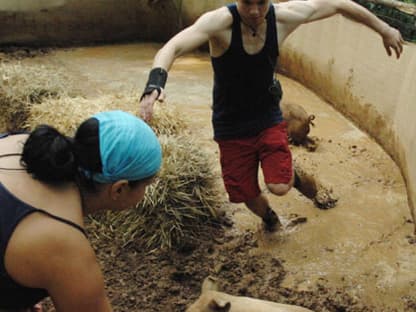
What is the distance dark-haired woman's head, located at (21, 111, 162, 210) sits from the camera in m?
1.83

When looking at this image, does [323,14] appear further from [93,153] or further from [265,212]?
[93,153]

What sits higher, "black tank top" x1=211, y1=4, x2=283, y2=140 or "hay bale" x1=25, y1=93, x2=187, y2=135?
"black tank top" x1=211, y1=4, x2=283, y2=140

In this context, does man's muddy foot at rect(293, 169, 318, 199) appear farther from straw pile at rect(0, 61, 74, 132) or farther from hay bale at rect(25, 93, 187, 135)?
straw pile at rect(0, 61, 74, 132)

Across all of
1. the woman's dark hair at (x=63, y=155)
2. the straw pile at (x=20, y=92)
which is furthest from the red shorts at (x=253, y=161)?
the straw pile at (x=20, y=92)

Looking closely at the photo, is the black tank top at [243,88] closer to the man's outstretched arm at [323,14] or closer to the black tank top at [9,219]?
the man's outstretched arm at [323,14]

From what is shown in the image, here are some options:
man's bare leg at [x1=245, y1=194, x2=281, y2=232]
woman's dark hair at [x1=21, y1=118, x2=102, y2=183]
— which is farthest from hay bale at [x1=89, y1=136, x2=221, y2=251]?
woman's dark hair at [x1=21, y1=118, x2=102, y2=183]

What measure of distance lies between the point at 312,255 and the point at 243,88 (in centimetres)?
108

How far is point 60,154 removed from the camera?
5.99 feet

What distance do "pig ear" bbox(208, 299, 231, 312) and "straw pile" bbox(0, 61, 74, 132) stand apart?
3609 millimetres

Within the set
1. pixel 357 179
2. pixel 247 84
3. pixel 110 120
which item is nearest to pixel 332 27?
pixel 357 179

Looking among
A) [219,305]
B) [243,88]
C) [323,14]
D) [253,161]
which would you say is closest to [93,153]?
[219,305]

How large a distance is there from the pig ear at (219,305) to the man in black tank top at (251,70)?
1228 millimetres

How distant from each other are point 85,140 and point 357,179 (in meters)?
3.06

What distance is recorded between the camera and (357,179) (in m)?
4.56
